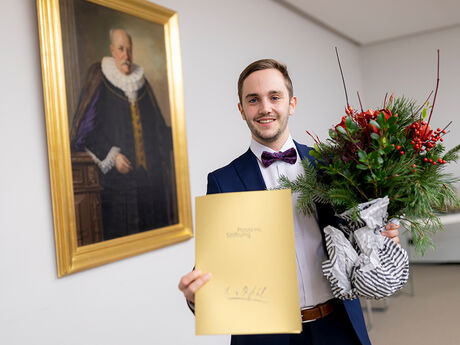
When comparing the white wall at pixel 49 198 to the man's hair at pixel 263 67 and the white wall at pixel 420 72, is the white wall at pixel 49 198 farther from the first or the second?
the white wall at pixel 420 72

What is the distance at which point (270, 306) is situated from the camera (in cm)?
115

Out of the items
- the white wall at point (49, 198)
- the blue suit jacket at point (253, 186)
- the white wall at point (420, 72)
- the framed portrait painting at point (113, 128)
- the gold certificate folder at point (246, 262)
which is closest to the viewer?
the gold certificate folder at point (246, 262)

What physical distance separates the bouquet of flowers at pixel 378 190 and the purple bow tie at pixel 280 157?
24cm

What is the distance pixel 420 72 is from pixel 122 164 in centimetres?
558

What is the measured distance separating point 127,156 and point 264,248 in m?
Answer: 1.64

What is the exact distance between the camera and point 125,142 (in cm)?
262

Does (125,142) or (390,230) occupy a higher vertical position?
(125,142)

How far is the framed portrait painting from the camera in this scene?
7.24ft

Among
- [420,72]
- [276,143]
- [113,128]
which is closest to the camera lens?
[276,143]

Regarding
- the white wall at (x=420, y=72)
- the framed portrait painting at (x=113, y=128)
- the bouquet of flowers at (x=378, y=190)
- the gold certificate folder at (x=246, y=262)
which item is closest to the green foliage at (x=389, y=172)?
the bouquet of flowers at (x=378, y=190)

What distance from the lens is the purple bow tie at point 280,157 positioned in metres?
1.55
